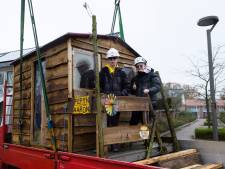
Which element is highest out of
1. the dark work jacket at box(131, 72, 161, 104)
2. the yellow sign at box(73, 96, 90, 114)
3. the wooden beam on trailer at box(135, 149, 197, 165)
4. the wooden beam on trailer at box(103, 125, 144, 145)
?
the dark work jacket at box(131, 72, 161, 104)

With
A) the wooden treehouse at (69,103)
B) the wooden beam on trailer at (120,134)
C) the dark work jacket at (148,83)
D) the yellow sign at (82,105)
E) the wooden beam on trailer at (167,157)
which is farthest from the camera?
the dark work jacket at (148,83)

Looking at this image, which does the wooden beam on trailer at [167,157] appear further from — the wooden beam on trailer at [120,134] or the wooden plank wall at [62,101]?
the wooden plank wall at [62,101]

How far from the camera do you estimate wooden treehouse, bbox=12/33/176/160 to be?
3.56 meters

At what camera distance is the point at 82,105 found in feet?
11.7

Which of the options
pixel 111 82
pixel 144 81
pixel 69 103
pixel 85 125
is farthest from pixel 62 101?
pixel 144 81

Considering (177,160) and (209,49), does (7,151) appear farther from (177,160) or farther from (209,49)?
(209,49)

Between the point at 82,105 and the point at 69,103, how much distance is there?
0.62 m

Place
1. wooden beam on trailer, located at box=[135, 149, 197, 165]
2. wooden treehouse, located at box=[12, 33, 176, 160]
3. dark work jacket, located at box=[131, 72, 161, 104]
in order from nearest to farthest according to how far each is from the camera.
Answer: wooden beam on trailer, located at box=[135, 149, 197, 165] → wooden treehouse, located at box=[12, 33, 176, 160] → dark work jacket, located at box=[131, 72, 161, 104]

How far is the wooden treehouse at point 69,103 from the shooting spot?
11.7 feet

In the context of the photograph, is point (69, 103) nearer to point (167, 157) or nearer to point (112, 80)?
point (112, 80)

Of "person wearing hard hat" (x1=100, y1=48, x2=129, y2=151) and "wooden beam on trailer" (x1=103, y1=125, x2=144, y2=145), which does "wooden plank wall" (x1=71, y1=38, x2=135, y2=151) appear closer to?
"person wearing hard hat" (x1=100, y1=48, x2=129, y2=151)

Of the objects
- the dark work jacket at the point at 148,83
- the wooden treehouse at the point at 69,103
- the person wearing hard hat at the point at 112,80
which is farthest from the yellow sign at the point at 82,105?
the dark work jacket at the point at 148,83

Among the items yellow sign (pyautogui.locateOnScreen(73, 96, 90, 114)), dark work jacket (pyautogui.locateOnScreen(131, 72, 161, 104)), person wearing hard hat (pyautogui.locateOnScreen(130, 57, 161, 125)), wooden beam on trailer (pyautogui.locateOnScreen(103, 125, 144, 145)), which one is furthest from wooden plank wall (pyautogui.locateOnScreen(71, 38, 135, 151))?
wooden beam on trailer (pyautogui.locateOnScreen(103, 125, 144, 145))

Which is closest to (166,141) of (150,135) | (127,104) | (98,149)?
(150,135)
